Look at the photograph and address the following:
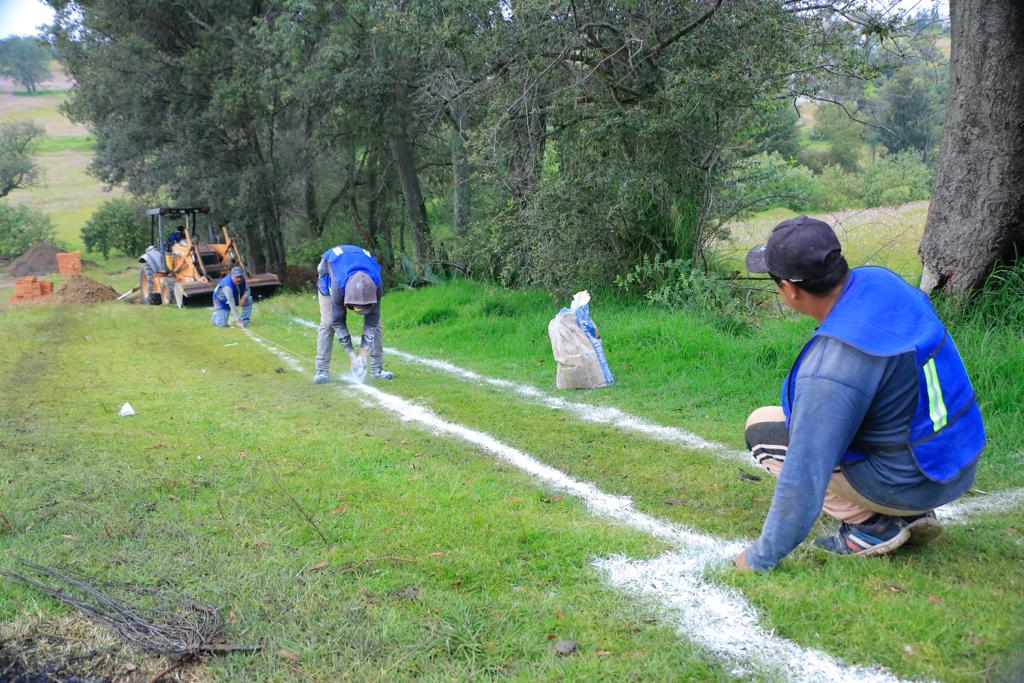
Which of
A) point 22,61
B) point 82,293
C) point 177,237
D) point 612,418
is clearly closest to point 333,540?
point 22,61

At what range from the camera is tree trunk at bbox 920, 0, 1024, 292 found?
21.6 feet

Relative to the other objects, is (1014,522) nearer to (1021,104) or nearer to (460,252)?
(1021,104)

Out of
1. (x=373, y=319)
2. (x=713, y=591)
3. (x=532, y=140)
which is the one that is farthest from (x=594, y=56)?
(x=713, y=591)

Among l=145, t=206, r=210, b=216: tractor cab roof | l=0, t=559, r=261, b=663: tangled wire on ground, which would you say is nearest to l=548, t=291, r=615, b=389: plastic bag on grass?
l=0, t=559, r=261, b=663: tangled wire on ground

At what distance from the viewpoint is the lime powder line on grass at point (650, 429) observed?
14.0 ft

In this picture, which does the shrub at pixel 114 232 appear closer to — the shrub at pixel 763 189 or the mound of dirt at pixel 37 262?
the mound of dirt at pixel 37 262

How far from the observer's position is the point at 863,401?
117 inches

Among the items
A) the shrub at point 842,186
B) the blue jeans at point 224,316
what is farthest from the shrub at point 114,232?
the shrub at point 842,186

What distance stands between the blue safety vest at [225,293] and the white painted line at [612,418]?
8629 millimetres

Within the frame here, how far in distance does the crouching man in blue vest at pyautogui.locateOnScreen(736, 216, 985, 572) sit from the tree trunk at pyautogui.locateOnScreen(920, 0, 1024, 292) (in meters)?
4.35

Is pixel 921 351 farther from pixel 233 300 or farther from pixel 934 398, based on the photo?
pixel 233 300

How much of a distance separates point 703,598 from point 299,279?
984 inches

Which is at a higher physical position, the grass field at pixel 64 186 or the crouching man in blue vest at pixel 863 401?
the grass field at pixel 64 186

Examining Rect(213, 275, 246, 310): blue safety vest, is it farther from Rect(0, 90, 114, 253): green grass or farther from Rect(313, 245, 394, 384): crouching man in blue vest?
Rect(0, 90, 114, 253): green grass
